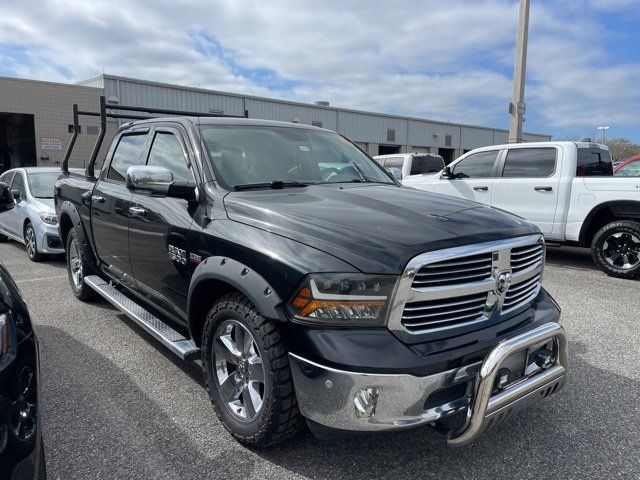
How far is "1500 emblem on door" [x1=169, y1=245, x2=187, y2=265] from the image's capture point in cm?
308

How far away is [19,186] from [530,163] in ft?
29.0

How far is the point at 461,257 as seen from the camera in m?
2.31

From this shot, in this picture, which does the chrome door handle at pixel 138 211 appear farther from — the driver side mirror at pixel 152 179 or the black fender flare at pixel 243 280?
the black fender flare at pixel 243 280

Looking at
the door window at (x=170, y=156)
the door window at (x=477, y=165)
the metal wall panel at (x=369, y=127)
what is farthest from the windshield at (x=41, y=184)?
the metal wall panel at (x=369, y=127)

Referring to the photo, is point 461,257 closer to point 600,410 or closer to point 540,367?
point 540,367

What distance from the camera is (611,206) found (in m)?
6.91

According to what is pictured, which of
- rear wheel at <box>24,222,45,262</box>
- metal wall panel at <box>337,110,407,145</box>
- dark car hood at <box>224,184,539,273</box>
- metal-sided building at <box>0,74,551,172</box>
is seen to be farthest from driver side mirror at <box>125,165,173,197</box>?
metal wall panel at <box>337,110,407,145</box>

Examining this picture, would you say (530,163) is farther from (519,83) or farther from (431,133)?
(431,133)

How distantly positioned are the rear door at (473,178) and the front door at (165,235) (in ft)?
19.9

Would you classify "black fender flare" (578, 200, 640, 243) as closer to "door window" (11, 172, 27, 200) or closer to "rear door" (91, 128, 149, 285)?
"rear door" (91, 128, 149, 285)

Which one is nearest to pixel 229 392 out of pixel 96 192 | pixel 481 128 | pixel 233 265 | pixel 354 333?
pixel 233 265

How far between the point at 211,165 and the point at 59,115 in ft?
74.1

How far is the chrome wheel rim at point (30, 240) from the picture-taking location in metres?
7.88

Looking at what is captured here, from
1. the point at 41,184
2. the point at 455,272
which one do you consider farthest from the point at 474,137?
the point at 455,272
